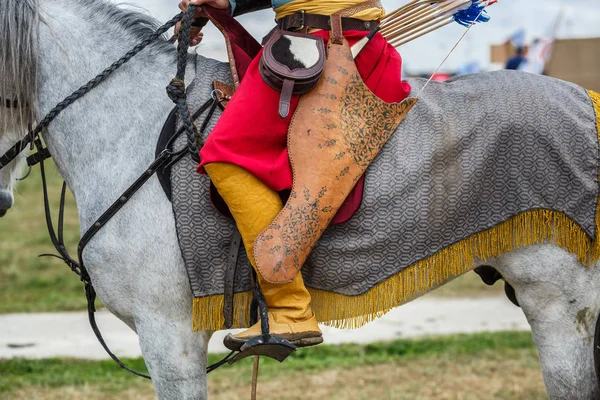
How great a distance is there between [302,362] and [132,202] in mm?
3045

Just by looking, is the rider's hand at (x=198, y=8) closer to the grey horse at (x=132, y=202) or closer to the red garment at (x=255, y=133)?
the grey horse at (x=132, y=202)

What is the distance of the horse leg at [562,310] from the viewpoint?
2.81 metres

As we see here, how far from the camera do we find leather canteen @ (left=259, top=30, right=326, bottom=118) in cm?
262

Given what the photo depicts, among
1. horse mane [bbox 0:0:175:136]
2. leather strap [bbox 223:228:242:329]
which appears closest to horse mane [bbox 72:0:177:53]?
horse mane [bbox 0:0:175:136]

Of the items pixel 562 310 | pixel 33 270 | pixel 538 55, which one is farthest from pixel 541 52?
pixel 562 310

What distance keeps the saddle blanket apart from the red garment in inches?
7.4

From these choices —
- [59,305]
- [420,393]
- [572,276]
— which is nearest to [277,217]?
[572,276]

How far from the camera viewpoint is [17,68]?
9.20 feet

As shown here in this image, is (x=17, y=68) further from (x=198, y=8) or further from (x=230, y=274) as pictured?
(x=230, y=274)

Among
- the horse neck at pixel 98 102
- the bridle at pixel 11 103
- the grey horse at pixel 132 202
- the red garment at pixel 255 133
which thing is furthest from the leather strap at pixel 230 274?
the bridle at pixel 11 103

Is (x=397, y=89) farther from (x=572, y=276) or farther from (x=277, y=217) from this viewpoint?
(x=572, y=276)

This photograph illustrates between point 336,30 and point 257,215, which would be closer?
point 257,215

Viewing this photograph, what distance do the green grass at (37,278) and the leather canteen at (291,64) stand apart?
3969 millimetres

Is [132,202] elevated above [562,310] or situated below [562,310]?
above
